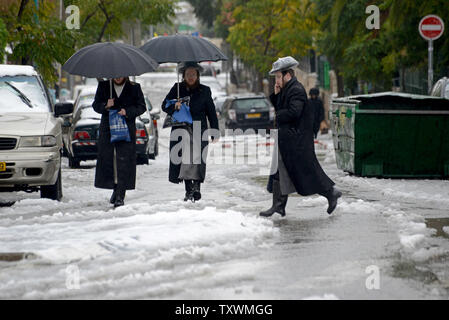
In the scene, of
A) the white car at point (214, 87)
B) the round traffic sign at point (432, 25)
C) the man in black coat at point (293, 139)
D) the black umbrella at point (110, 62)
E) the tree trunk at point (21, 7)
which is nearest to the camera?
the man in black coat at point (293, 139)

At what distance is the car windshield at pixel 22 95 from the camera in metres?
A: 14.3

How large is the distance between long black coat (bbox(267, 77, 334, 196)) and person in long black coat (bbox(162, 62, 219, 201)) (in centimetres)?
167

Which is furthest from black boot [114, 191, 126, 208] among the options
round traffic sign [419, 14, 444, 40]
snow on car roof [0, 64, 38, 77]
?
round traffic sign [419, 14, 444, 40]

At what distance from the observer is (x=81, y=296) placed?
7.14 metres

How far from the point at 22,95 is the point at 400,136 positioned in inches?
251

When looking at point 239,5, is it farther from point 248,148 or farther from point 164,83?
point 248,148

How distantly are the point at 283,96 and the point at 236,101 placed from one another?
27.9m

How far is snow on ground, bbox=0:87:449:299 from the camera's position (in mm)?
7375

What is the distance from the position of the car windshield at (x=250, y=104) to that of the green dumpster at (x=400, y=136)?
70.9 ft

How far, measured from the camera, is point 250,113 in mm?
38844
